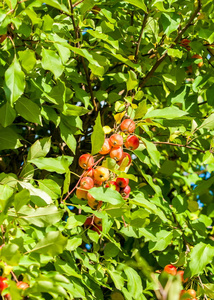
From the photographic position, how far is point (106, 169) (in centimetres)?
130

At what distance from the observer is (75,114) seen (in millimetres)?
1370

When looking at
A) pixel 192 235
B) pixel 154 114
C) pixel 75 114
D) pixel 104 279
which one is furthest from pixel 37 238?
pixel 192 235

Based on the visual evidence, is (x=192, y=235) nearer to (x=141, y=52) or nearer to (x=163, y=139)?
(x=163, y=139)

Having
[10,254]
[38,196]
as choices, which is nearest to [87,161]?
[38,196]

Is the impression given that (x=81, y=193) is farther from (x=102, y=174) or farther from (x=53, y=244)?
(x=53, y=244)

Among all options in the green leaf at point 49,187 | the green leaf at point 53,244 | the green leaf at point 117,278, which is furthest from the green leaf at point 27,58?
the green leaf at point 117,278

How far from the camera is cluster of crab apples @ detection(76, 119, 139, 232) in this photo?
1312 mm

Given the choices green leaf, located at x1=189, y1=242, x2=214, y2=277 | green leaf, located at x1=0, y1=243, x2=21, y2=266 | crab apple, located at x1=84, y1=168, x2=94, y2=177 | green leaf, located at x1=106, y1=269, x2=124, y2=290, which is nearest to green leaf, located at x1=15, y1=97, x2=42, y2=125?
crab apple, located at x1=84, y1=168, x2=94, y2=177

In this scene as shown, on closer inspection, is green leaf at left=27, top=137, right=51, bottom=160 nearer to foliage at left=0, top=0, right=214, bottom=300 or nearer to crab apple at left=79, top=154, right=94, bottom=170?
foliage at left=0, top=0, right=214, bottom=300

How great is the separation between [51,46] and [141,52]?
576 millimetres

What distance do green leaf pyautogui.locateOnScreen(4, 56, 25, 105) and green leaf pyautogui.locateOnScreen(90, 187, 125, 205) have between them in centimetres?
36

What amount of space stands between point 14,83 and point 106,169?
1.34 ft

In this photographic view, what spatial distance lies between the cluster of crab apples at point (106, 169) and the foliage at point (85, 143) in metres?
0.03

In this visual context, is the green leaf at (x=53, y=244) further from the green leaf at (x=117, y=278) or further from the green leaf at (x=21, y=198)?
the green leaf at (x=117, y=278)
